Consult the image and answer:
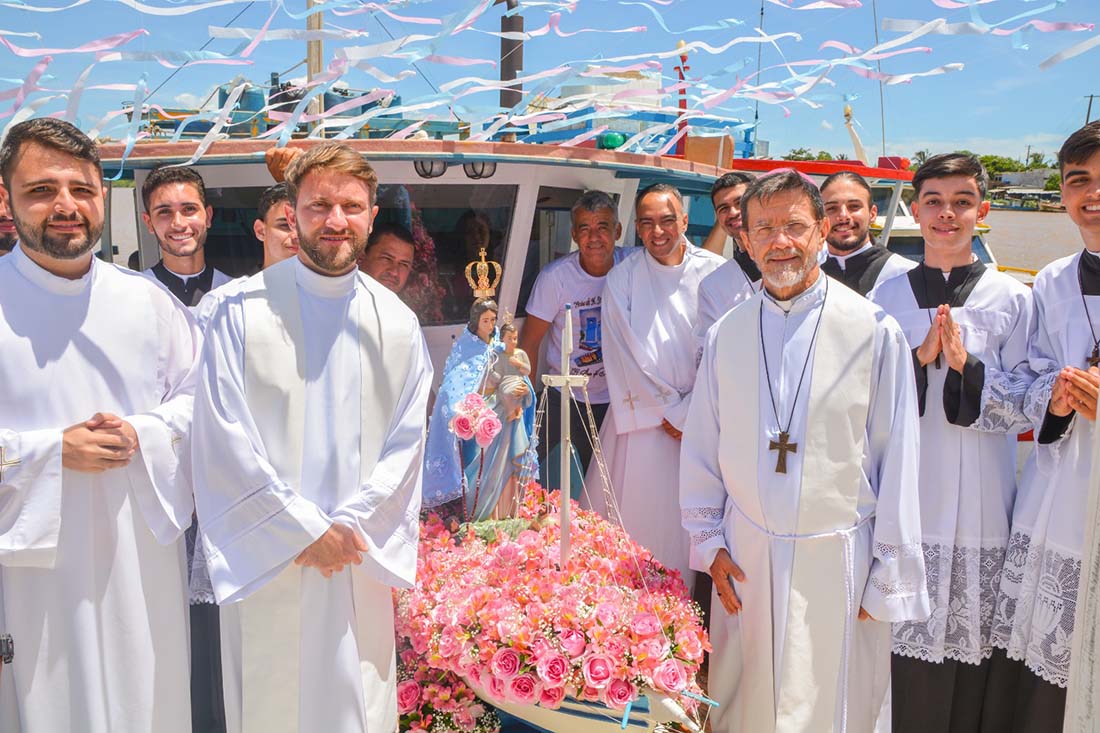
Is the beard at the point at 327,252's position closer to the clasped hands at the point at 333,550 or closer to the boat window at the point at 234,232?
the clasped hands at the point at 333,550

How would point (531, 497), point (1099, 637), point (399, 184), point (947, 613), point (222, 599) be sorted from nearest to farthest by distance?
1. point (1099, 637)
2. point (222, 599)
3. point (947, 613)
4. point (531, 497)
5. point (399, 184)

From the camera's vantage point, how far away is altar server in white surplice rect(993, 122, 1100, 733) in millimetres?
3426

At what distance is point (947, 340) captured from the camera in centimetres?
362

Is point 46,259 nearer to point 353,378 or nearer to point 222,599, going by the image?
point 353,378

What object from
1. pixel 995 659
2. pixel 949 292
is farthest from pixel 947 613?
pixel 949 292

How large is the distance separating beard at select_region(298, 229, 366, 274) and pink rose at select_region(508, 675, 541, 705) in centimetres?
170

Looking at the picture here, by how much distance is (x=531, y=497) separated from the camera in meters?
4.11

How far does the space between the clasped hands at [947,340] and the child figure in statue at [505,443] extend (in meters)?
1.79

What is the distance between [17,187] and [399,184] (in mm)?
2096

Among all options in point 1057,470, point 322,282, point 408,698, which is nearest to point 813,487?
point 1057,470

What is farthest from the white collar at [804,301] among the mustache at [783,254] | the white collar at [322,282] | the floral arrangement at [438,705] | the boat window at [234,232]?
the boat window at [234,232]

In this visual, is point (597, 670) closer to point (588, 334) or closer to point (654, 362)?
point (654, 362)


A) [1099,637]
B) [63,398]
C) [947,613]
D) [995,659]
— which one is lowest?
[995,659]

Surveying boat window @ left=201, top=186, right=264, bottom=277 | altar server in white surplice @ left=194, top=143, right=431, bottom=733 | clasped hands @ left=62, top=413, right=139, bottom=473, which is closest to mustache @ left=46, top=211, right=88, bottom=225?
altar server in white surplice @ left=194, top=143, right=431, bottom=733
